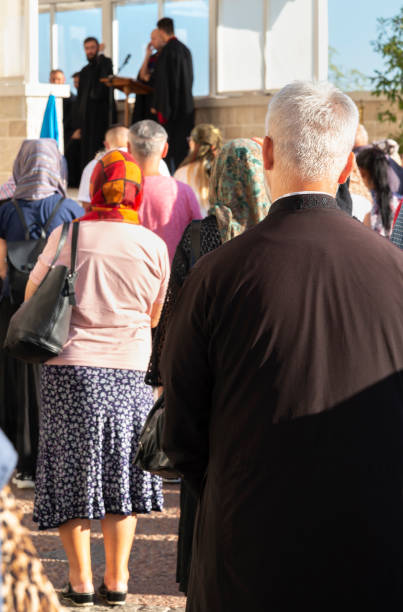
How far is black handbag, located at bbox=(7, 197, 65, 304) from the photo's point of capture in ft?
18.9

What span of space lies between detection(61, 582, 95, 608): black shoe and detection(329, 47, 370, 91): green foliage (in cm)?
1045

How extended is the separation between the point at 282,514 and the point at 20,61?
34.9ft

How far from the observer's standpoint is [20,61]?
1216 centimetres

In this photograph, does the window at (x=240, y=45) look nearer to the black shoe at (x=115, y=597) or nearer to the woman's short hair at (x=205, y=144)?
the woman's short hair at (x=205, y=144)

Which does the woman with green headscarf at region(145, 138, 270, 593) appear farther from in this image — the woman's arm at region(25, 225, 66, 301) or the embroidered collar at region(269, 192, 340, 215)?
the embroidered collar at region(269, 192, 340, 215)

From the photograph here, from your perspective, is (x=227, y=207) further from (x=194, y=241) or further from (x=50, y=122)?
(x=50, y=122)

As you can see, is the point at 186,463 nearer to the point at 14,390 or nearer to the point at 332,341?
the point at 332,341

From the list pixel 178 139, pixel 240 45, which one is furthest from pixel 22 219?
pixel 240 45

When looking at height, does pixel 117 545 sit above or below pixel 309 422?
below

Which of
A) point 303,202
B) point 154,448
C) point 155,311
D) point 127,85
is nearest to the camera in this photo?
point 303,202

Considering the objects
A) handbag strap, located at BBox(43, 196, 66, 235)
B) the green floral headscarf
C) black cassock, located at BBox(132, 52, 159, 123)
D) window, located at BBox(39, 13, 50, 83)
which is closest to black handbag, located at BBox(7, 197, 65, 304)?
handbag strap, located at BBox(43, 196, 66, 235)

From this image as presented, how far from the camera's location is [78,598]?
4.40 metres

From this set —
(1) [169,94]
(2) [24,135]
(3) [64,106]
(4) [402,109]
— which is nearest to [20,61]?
(2) [24,135]

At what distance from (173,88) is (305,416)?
11710 mm
